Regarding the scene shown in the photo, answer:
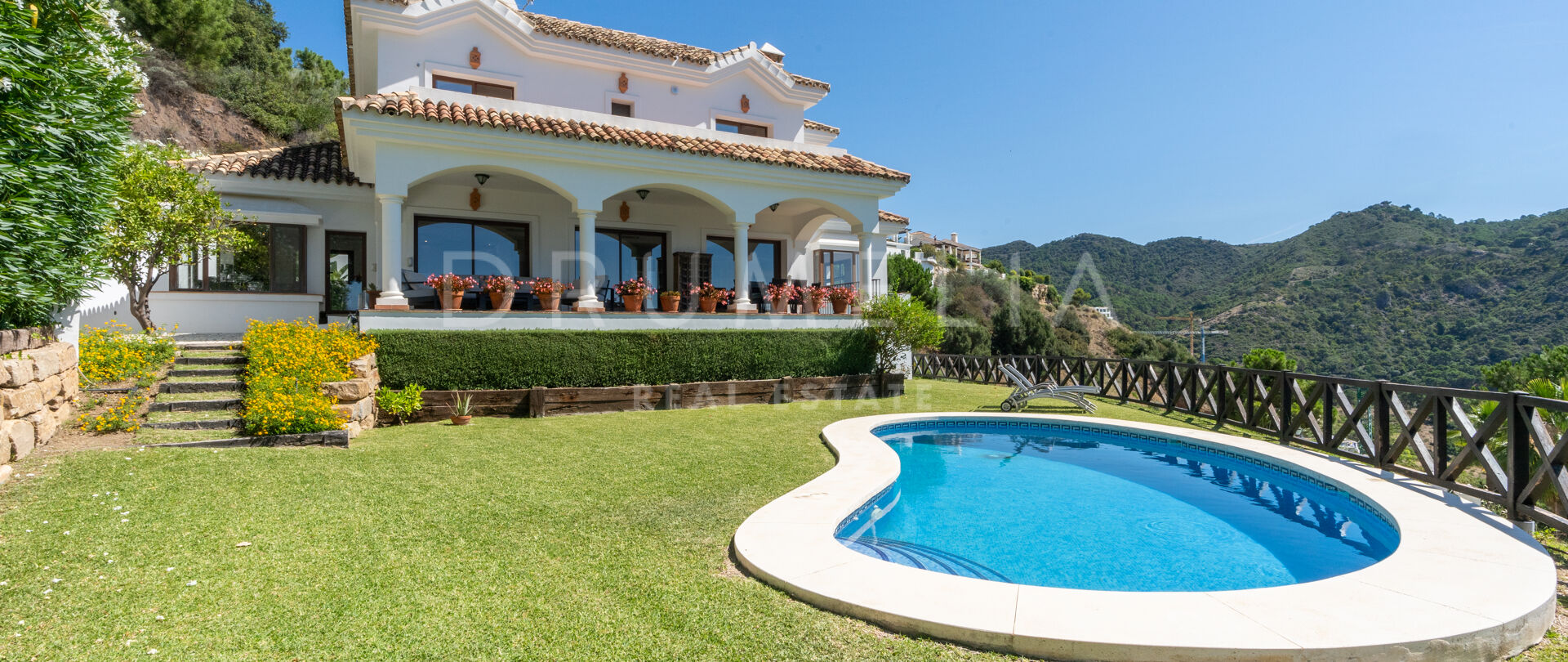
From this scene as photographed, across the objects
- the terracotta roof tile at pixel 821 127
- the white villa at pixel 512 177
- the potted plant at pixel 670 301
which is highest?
the terracotta roof tile at pixel 821 127

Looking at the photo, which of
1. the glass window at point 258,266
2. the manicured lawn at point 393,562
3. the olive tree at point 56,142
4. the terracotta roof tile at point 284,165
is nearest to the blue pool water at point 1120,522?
the manicured lawn at point 393,562

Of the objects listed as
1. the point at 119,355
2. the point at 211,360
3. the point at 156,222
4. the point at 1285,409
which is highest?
the point at 156,222

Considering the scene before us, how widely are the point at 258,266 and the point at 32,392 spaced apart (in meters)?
9.27

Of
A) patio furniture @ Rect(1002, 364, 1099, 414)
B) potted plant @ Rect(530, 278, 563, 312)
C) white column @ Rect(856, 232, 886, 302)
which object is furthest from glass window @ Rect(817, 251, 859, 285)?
potted plant @ Rect(530, 278, 563, 312)

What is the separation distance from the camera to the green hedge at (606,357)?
10.7 meters

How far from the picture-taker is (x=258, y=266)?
46.7 ft

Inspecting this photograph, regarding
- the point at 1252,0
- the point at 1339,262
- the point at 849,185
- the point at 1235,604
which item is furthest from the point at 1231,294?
the point at 1235,604

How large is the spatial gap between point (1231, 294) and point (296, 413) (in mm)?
69968

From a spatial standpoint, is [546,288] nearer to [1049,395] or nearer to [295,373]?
[295,373]

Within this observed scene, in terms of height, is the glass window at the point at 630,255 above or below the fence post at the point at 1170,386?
→ above

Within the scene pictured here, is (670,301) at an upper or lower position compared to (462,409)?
upper

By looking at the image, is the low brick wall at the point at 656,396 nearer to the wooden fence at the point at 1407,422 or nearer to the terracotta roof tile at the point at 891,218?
the wooden fence at the point at 1407,422

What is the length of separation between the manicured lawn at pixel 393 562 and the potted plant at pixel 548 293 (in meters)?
5.08

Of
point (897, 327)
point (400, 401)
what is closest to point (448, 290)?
point (400, 401)
